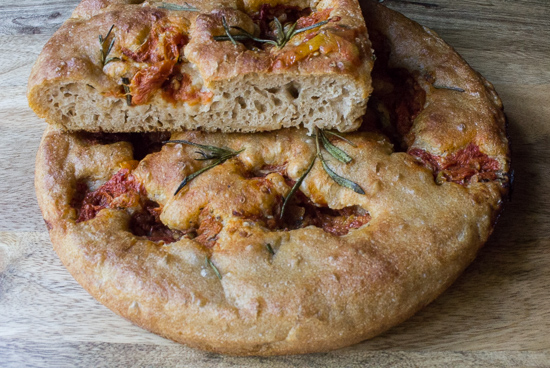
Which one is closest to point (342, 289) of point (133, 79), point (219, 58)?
point (219, 58)

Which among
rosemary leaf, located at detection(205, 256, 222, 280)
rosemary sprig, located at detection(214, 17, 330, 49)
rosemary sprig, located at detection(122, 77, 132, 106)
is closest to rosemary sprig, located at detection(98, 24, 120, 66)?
rosemary sprig, located at detection(122, 77, 132, 106)

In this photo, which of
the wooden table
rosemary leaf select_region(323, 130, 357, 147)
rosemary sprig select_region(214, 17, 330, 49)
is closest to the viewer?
the wooden table

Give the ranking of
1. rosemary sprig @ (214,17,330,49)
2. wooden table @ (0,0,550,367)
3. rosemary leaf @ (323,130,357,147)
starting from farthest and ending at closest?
rosemary leaf @ (323,130,357,147), rosemary sprig @ (214,17,330,49), wooden table @ (0,0,550,367)

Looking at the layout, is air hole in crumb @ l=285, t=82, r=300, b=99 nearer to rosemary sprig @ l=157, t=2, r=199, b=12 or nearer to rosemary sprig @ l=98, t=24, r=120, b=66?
rosemary sprig @ l=157, t=2, r=199, b=12

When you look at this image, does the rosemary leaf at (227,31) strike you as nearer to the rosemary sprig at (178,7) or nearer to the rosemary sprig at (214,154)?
the rosemary sprig at (178,7)

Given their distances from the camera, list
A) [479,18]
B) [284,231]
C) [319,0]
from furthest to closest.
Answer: [479,18], [319,0], [284,231]

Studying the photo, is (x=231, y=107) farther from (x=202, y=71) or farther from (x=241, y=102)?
(x=202, y=71)

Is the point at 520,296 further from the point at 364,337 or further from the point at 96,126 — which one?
the point at 96,126
